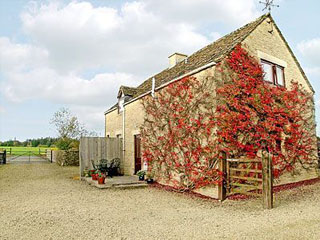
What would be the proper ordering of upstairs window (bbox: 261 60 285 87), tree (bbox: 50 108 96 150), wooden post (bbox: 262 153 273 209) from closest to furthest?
wooden post (bbox: 262 153 273 209), upstairs window (bbox: 261 60 285 87), tree (bbox: 50 108 96 150)

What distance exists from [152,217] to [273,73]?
834 cm

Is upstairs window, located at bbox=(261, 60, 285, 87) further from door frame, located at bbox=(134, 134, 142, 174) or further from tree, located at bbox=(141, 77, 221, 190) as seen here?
door frame, located at bbox=(134, 134, 142, 174)

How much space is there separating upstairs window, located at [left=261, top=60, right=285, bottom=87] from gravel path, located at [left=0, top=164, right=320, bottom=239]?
458cm

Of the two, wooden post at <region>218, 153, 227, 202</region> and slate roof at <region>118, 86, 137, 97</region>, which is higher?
slate roof at <region>118, 86, 137, 97</region>

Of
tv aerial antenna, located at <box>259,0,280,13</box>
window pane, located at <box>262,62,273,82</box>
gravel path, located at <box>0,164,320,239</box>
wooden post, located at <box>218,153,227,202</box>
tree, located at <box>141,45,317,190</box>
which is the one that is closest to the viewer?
gravel path, located at <box>0,164,320,239</box>

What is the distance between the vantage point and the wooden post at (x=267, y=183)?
6824 millimetres

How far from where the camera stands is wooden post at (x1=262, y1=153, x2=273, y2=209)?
6824mm

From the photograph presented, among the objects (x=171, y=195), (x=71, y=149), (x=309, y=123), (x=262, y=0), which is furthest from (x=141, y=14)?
(x=71, y=149)

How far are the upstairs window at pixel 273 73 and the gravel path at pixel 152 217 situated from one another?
4.58 m

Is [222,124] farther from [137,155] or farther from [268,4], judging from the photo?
[137,155]

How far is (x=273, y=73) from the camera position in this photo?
11.1 meters

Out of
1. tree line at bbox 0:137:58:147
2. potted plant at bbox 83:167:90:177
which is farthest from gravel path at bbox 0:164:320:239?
tree line at bbox 0:137:58:147

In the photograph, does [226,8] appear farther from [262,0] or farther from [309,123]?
[309,123]

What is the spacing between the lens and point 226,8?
341 inches
